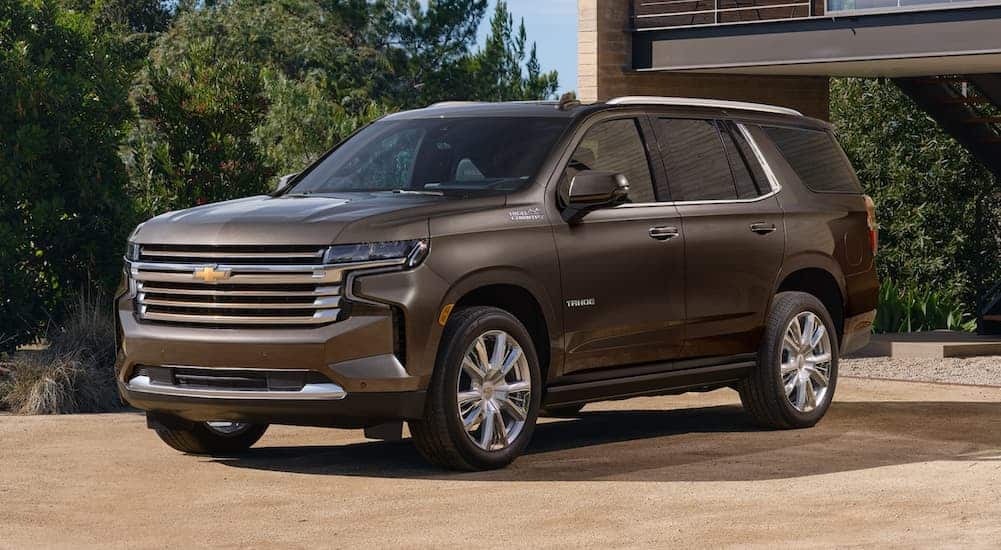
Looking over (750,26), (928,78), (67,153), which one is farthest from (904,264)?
(67,153)

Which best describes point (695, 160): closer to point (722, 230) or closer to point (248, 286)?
point (722, 230)

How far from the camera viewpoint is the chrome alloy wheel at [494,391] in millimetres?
9414

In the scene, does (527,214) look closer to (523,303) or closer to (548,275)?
(548,275)

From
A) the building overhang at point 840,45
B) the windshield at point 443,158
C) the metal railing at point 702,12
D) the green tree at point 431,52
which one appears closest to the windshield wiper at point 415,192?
the windshield at point 443,158

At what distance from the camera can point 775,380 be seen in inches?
446

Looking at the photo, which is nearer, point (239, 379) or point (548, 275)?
point (239, 379)

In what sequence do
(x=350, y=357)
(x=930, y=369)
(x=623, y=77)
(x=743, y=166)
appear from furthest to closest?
1. (x=623, y=77)
2. (x=930, y=369)
3. (x=743, y=166)
4. (x=350, y=357)

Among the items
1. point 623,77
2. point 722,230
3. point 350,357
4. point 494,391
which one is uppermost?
point 623,77

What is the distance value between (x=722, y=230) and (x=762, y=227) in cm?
43

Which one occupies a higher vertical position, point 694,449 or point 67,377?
point 694,449

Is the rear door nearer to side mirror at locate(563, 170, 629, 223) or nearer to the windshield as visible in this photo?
side mirror at locate(563, 170, 629, 223)

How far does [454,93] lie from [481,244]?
3895cm

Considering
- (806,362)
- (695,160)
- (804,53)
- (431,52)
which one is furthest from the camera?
(431,52)

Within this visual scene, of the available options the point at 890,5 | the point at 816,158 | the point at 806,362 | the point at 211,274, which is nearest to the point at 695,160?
the point at 816,158
